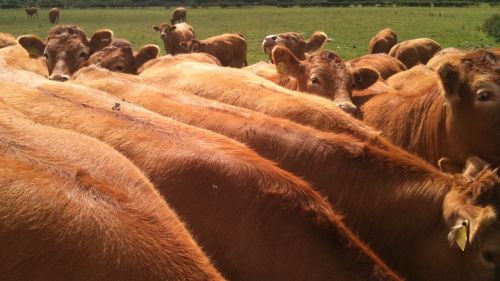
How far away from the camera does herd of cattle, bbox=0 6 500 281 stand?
2.67 metres

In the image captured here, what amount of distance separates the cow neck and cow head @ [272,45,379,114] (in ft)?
7.97

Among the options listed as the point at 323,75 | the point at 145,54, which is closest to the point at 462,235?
the point at 323,75

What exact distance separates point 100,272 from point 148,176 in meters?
1.52

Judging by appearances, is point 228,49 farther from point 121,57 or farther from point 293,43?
point 121,57

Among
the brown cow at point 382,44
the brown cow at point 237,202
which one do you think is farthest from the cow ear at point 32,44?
the brown cow at point 382,44

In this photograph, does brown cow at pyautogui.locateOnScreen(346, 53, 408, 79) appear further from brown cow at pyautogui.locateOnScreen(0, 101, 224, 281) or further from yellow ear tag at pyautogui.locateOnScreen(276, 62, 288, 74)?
brown cow at pyautogui.locateOnScreen(0, 101, 224, 281)

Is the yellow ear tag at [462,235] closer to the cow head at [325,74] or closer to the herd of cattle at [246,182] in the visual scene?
the herd of cattle at [246,182]

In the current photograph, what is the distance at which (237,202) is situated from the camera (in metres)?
3.74

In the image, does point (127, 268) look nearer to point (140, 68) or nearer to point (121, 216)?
point (121, 216)

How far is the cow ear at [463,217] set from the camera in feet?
11.2

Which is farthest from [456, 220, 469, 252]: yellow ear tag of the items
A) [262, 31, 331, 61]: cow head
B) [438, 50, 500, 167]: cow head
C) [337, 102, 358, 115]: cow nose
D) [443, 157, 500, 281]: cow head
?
[262, 31, 331, 61]: cow head

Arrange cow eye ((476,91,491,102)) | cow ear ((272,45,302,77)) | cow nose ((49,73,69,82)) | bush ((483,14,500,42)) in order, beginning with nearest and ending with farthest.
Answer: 1. cow eye ((476,91,491,102))
2. cow ear ((272,45,302,77))
3. cow nose ((49,73,69,82))
4. bush ((483,14,500,42))

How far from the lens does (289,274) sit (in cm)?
338

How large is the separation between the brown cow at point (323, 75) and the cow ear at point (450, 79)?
5.38 feet
